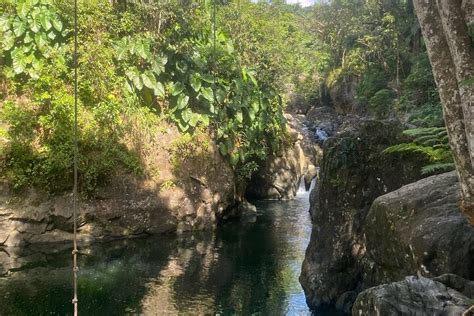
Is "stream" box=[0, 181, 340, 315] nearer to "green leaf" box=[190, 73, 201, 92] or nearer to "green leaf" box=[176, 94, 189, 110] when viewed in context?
"green leaf" box=[176, 94, 189, 110]

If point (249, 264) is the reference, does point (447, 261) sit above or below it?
above

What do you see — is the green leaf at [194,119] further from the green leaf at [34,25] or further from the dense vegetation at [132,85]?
the green leaf at [34,25]

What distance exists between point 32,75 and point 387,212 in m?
11.4

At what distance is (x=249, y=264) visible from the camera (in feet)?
38.2

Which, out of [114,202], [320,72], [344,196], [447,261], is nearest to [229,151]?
[114,202]

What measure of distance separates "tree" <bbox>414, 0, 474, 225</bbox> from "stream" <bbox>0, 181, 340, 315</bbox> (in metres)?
4.75

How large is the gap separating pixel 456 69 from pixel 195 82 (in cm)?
1225

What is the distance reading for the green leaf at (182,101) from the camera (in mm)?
15664

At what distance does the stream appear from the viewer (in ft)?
28.7

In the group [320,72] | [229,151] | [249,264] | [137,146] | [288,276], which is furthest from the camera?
[320,72]

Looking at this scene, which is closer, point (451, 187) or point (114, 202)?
point (451, 187)

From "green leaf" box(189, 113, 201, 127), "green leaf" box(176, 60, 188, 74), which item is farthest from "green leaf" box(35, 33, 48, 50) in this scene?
"green leaf" box(189, 113, 201, 127)

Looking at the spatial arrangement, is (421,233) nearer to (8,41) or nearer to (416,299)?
(416,299)

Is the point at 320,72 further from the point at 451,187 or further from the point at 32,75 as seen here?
the point at 451,187
